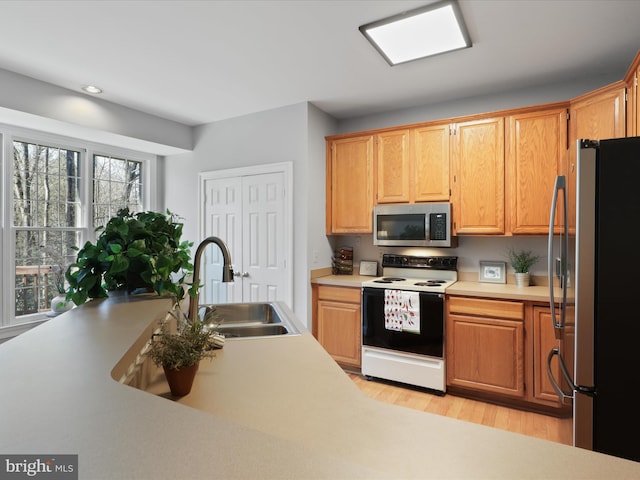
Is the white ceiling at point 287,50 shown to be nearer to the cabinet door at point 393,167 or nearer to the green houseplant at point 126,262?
the cabinet door at point 393,167

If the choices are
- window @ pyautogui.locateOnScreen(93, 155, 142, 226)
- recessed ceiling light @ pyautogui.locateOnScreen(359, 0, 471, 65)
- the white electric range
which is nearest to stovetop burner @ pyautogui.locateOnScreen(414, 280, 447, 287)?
the white electric range

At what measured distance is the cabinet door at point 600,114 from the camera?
2.23 m

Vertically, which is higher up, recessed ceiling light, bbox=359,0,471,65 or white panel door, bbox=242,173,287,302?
recessed ceiling light, bbox=359,0,471,65

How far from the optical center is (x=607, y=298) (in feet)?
4.38

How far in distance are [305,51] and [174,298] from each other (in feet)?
6.13

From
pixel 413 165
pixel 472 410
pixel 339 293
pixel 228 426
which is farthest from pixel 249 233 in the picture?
pixel 228 426

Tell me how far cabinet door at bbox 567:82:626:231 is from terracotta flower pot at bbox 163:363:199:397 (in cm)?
234

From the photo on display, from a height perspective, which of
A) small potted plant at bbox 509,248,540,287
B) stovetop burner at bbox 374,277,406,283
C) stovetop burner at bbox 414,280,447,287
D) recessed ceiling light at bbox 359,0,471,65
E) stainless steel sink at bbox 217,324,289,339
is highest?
recessed ceiling light at bbox 359,0,471,65

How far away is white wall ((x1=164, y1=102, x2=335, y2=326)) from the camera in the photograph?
3.46m

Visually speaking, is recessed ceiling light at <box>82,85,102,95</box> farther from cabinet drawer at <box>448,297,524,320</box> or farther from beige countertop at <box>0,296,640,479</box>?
cabinet drawer at <box>448,297,524,320</box>

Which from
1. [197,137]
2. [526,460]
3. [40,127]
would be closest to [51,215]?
[40,127]

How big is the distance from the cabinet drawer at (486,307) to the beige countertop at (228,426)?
6.59ft

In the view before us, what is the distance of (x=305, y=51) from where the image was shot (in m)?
2.45

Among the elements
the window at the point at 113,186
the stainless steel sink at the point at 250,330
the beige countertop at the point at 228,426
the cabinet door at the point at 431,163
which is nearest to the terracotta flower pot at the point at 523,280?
the cabinet door at the point at 431,163
